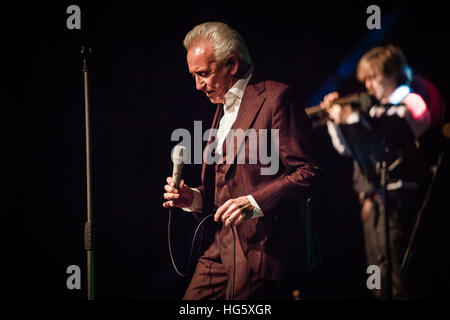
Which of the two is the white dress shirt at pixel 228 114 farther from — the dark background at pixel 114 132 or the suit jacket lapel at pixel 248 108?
the dark background at pixel 114 132

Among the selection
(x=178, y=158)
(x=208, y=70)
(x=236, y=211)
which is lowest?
(x=236, y=211)

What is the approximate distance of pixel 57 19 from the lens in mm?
2891

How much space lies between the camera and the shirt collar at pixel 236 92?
2092 mm

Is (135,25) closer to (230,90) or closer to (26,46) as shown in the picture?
(26,46)

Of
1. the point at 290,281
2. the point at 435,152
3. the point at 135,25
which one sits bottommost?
the point at 290,281

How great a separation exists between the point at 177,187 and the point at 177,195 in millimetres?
34

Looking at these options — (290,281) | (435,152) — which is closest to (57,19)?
(290,281)

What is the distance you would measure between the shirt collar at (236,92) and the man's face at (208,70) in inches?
1.2

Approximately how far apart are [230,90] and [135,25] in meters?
1.20

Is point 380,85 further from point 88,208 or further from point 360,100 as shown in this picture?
point 88,208

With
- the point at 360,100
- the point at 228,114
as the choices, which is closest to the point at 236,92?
the point at 228,114

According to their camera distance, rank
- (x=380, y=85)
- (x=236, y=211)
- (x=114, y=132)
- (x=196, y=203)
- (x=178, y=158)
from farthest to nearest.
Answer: (x=380, y=85)
(x=114, y=132)
(x=196, y=203)
(x=178, y=158)
(x=236, y=211)

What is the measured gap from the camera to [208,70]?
2.06 metres

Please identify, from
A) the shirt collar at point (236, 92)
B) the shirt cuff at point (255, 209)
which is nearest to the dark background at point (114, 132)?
the shirt collar at point (236, 92)
